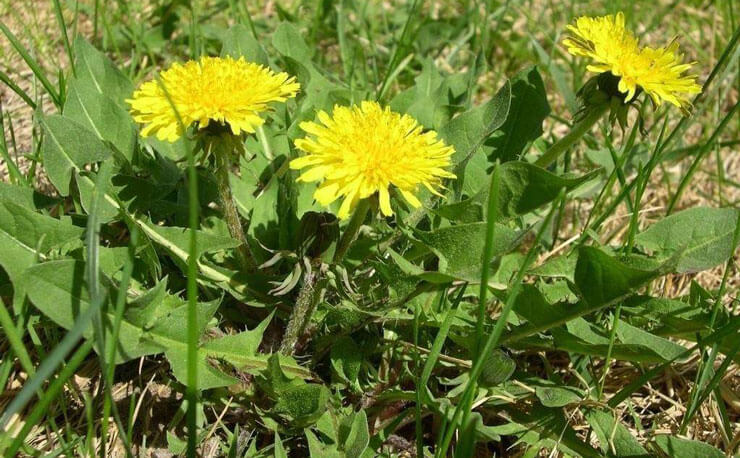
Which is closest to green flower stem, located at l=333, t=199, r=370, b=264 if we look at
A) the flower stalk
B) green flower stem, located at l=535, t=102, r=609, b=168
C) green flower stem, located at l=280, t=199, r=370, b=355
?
green flower stem, located at l=280, t=199, r=370, b=355

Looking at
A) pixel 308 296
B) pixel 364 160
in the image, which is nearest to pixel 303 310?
pixel 308 296

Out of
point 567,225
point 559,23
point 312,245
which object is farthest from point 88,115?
point 559,23

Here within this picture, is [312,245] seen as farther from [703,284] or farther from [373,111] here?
[703,284]

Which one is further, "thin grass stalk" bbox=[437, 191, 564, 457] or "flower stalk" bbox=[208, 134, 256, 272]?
"flower stalk" bbox=[208, 134, 256, 272]

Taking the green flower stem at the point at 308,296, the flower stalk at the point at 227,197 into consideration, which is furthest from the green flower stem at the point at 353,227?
the flower stalk at the point at 227,197

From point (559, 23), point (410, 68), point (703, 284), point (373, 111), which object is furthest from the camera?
point (559, 23)

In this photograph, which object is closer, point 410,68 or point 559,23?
point 410,68

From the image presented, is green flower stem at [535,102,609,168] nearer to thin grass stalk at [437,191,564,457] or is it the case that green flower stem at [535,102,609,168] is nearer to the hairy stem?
thin grass stalk at [437,191,564,457]
